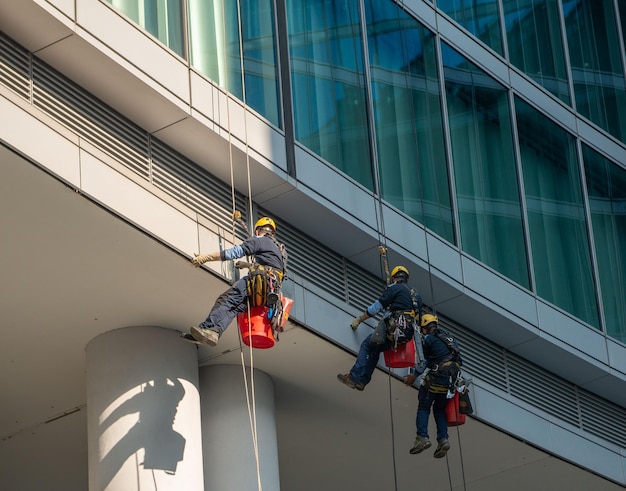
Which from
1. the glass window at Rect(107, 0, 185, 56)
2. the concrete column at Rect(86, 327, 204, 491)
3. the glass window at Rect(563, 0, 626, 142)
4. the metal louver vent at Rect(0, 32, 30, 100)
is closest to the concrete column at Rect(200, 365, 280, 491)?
the concrete column at Rect(86, 327, 204, 491)

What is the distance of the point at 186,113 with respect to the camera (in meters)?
17.1

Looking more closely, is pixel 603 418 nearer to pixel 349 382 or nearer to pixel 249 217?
pixel 349 382

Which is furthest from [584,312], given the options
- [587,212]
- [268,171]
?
[268,171]

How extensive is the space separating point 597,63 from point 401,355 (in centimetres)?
1128

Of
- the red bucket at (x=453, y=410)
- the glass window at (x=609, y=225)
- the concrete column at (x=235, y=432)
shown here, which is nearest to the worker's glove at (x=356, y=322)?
the concrete column at (x=235, y=432)

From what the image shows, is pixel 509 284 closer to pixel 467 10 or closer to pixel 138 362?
pixel 467 10

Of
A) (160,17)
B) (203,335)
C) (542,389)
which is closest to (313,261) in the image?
(203,335)

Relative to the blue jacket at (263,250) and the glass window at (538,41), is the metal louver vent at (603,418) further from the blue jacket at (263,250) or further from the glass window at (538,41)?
the blue jacket at (263,250)

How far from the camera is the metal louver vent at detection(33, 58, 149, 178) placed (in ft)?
52.7

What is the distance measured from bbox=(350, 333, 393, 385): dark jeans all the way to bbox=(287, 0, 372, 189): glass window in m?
2.61

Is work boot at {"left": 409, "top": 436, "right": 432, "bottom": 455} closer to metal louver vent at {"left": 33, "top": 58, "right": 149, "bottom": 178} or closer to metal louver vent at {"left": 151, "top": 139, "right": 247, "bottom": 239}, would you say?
metal louver vent at {"left": 151, "top": 139, "right": 247, "bottom": 239}

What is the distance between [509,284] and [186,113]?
289 inches

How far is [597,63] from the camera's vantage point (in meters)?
27.9

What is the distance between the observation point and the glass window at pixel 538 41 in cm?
2544
